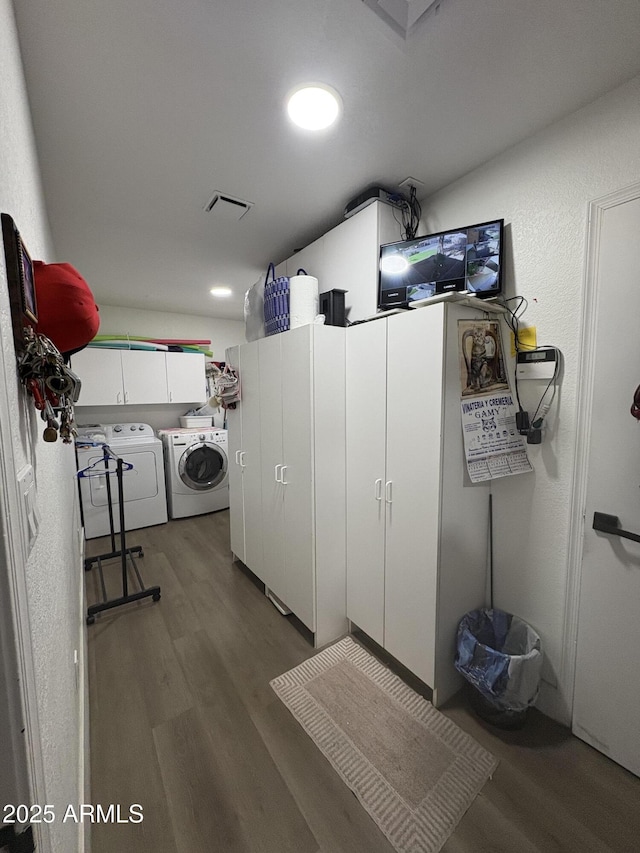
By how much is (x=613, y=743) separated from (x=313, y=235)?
313 centimetres

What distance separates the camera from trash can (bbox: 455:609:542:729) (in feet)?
4.74

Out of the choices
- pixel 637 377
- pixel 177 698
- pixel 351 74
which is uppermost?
pixel 351 74

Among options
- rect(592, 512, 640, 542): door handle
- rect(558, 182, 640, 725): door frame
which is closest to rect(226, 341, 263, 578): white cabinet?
rect(558, 182, 640, 725): door frame

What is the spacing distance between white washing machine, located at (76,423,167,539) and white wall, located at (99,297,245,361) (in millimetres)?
1236

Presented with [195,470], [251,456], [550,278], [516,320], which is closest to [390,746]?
[251,456]

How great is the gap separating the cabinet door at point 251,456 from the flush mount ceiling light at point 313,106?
1234mm

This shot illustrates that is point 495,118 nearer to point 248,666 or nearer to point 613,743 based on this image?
point 613,743

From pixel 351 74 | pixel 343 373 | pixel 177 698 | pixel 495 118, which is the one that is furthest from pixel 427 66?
pixel 177 698

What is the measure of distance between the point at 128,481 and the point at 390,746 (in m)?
3.35

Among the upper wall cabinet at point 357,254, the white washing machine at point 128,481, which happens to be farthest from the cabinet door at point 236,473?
the white washing machine at point 128,481

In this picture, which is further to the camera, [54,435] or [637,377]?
[637,377]

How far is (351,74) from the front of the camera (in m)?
1.19

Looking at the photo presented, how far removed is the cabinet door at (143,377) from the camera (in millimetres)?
3996

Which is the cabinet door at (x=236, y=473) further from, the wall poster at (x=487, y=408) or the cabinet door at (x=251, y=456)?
the wall poster at (x=487, y=408)
